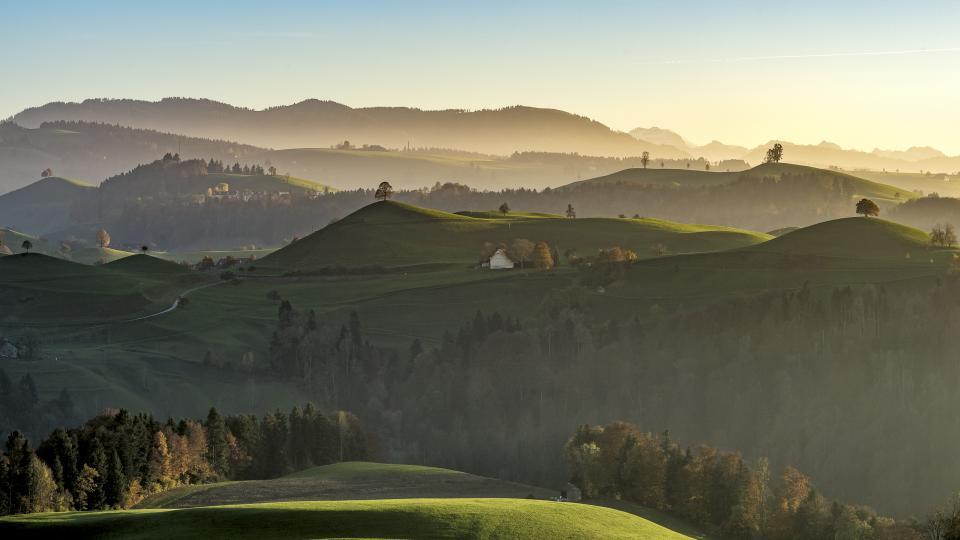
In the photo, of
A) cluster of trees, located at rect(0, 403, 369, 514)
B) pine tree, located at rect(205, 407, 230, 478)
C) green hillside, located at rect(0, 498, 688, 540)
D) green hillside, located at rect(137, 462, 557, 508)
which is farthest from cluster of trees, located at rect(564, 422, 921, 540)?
cluster of trees, located at rect(0, 403, 369, 514)

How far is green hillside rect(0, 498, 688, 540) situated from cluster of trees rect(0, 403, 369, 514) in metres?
22.8

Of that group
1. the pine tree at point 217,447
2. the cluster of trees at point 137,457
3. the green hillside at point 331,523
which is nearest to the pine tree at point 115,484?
the cluster of trees at point 137,457

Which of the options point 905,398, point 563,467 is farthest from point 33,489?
point 905,398

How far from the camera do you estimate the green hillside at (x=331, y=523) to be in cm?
7956

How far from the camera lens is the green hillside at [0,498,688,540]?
7956 cm

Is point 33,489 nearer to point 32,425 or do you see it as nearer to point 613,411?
point 32,425

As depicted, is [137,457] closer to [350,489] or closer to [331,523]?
[350,489]

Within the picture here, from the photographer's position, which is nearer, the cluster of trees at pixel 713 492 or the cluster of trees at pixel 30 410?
the cluster of trees at pixel 713 492

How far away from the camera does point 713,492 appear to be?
12044cm

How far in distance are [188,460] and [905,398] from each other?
4104 inches

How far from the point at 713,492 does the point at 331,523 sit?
169 ft

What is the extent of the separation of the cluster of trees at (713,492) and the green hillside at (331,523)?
2662 centimetres

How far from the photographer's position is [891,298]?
195 metres

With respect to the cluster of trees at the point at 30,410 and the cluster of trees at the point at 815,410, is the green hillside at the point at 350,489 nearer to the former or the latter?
the cluster of trees at the point at 815,410
